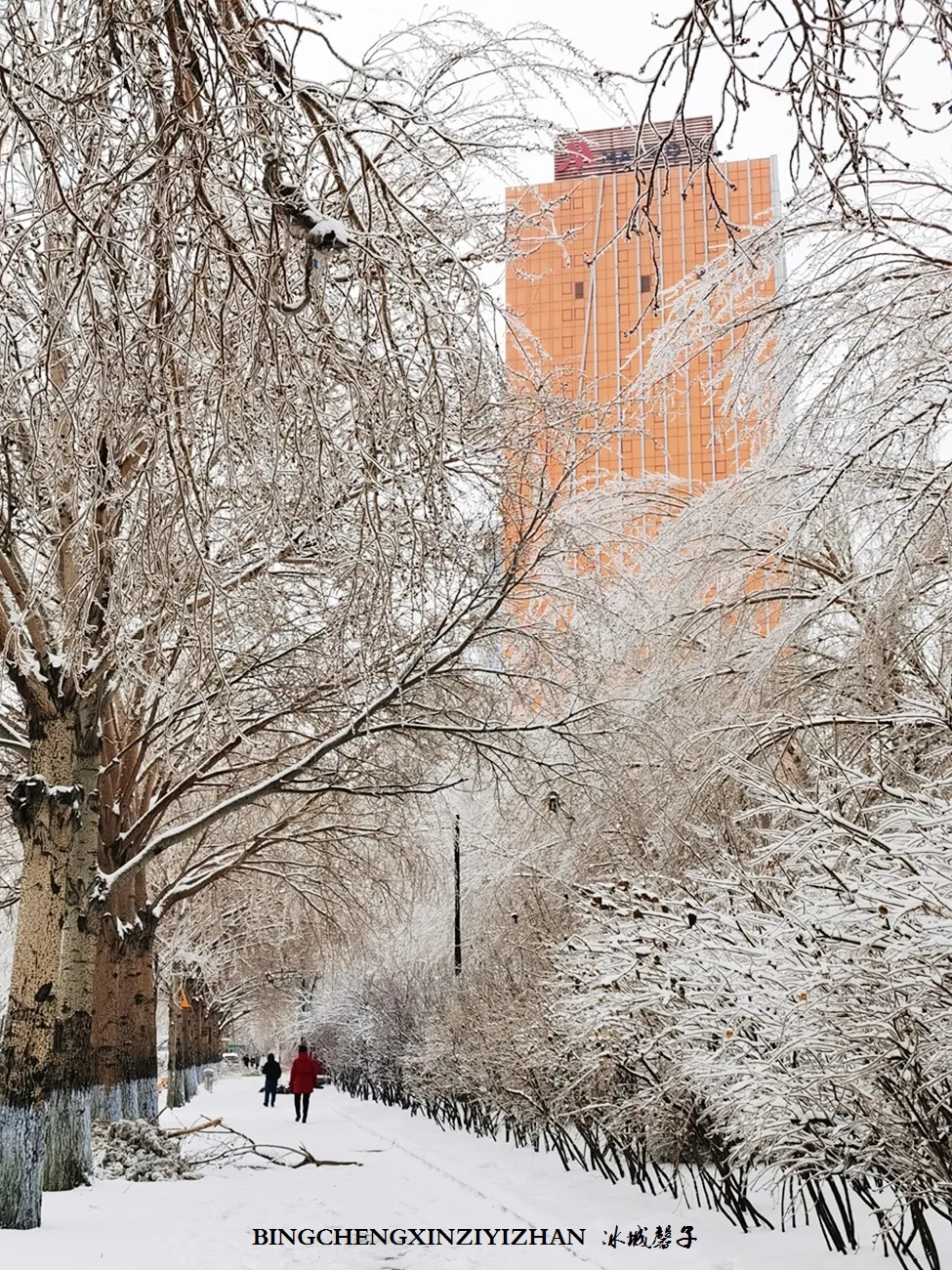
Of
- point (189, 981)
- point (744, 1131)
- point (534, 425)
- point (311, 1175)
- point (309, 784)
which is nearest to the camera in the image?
point (744, 1131)

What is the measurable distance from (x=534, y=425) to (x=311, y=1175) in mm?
8082

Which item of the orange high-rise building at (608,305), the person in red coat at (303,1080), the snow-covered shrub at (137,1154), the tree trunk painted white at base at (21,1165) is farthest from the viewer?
the person in red coat at (303,1080)

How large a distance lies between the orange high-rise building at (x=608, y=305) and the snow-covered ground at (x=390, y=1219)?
5.32 meters

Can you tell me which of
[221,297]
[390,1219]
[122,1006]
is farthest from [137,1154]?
[221,297]

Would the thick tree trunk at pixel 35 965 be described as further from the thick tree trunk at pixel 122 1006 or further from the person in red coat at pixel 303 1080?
the person in red coat at pixel 303 1080

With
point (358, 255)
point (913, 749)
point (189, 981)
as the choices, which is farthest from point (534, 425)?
point (189, 981)

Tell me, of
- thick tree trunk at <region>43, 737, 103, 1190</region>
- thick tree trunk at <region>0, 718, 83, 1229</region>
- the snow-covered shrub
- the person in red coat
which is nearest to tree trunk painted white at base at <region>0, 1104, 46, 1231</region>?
thick tree trunk at <region>0, 718, 83, 1229</region>

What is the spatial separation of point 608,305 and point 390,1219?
6.97m

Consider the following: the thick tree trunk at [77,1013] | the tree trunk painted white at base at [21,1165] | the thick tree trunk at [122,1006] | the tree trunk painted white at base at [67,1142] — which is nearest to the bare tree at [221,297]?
the tree trunk painted white at base at [21,1165]

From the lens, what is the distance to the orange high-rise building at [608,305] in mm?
7445

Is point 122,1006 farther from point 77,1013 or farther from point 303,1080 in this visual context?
point 303,1080

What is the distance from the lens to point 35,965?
32.2ft

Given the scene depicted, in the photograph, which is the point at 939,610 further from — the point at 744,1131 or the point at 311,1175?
the point at 311,1175

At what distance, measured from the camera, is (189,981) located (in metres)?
35.4
